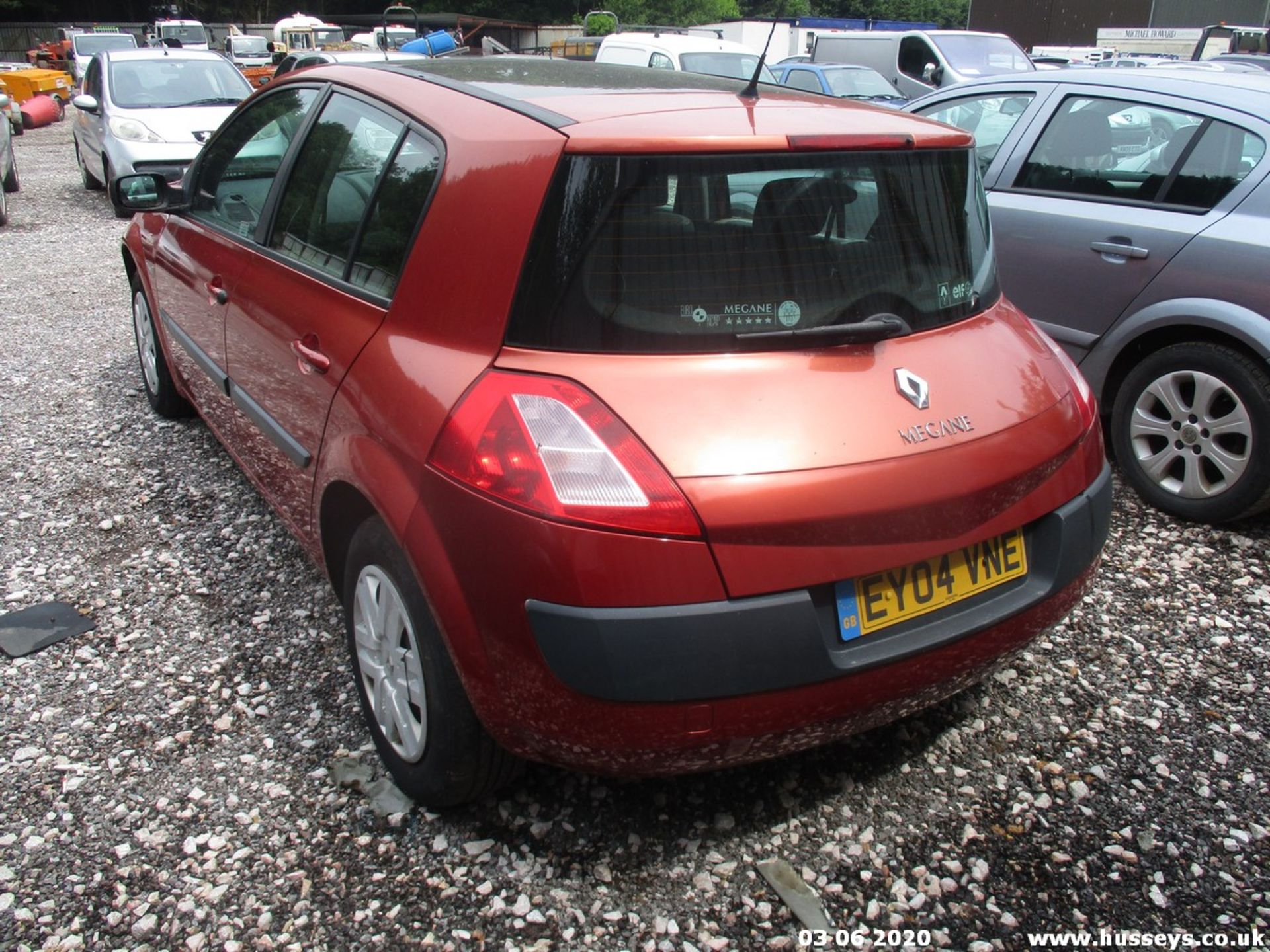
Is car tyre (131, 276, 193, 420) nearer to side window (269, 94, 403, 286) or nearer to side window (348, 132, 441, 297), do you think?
side window (269, 94, 403, 286)

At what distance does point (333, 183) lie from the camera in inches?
111

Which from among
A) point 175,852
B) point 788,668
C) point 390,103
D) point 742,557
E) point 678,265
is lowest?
point 175,852

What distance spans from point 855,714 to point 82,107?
12084 millimetres

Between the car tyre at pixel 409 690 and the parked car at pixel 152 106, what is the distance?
8.75 metres

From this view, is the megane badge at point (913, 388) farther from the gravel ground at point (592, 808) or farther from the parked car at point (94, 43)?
the parked car at point (94, 43)

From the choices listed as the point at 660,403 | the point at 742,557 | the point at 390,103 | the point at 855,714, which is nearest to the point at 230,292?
the point at 390,103

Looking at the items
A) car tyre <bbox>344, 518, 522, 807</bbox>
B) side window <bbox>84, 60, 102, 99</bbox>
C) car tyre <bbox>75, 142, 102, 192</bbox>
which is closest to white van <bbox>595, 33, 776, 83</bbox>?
side window <bbox>84, 60, 102, 99</bbox>

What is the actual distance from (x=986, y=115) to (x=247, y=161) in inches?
144

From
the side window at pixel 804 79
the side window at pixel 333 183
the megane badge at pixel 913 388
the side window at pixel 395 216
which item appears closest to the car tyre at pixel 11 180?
the side window at pixel 804 79

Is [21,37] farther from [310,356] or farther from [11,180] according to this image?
[310,356]

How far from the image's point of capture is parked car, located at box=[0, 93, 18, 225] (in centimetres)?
1106

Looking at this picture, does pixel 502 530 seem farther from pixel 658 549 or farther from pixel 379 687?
pixel 379 687

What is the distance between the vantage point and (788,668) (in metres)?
1.92

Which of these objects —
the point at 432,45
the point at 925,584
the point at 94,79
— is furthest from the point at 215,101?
the point at 925,584
